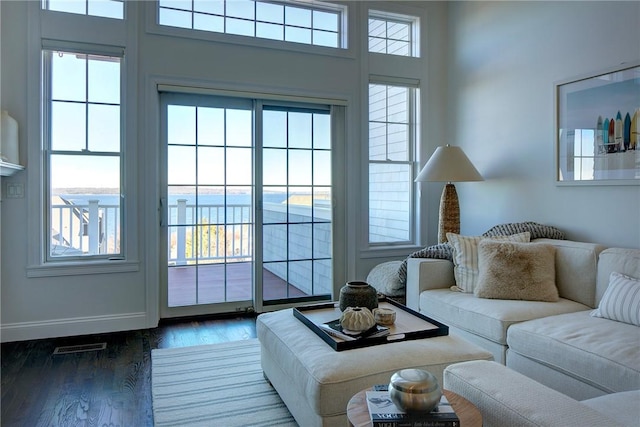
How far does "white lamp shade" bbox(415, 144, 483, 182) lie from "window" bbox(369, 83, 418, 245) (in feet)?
2.37

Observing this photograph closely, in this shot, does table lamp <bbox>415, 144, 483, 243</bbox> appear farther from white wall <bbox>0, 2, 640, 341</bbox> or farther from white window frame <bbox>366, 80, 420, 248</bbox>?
white window frame <bbox>366, 80, 420, 248</bbox>

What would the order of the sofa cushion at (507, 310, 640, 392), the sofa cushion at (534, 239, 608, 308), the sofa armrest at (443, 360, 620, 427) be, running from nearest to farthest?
1. the sofa armrest at (443, 360, 620, 427)
2. the sofa cushion at (507, 310, 640, 392)
3. the sofa cushion at (534, 239, 608, 308)


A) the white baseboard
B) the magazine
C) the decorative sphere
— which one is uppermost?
the decorative sphere

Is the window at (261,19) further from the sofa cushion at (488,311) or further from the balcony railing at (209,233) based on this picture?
the sofa cushion at (488,311)

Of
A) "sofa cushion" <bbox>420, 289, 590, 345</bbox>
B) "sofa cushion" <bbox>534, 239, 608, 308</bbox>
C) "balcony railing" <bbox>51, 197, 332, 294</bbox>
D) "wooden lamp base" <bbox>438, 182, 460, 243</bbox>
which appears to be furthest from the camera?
"wooden lamp base" <bbox>438, 182, 460, 243</bbox>

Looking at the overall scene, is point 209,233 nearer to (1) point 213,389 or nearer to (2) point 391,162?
(1) point 213,389

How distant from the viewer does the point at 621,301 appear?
7.48 ft

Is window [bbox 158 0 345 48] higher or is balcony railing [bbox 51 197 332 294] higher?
window [bbox 158 0 345 48]

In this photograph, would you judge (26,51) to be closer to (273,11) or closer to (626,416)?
(273,11)

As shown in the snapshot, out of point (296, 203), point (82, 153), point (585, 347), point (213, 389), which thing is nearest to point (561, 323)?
point (585, 347)

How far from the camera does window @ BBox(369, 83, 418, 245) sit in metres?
4.48

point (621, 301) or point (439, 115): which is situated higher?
point (439, 115)

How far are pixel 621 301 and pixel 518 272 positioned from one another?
602mm

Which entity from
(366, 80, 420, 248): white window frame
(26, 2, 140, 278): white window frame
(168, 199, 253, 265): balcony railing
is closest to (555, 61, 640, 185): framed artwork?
(366, 80, 420, 248): white window frame
